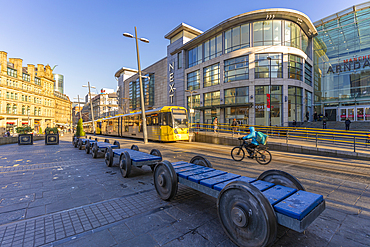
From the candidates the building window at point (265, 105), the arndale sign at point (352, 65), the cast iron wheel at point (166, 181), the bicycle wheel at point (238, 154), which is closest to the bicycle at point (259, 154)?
the bicycle wheel at point (238, 154)

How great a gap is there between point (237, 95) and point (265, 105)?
425 centimetres

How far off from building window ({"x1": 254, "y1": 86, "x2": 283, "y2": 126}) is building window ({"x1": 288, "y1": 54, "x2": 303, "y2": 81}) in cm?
280

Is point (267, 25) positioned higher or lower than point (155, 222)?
higher

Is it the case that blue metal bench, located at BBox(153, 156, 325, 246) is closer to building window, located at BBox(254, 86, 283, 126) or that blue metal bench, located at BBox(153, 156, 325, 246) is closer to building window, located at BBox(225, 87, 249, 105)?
building window, located at BBox(254, 86, 283, 126)

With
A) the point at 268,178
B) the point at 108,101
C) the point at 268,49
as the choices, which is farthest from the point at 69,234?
the point at 108,101

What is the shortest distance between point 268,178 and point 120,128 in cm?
2468

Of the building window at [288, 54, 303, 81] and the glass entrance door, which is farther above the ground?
the building window at [288, 54, 303, 81]

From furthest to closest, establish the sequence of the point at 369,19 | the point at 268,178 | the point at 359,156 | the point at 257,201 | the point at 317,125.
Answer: the point at 369,19 < the point at 317,125 < the point at 359,156 < the point at 268,178 < the point at 257,201

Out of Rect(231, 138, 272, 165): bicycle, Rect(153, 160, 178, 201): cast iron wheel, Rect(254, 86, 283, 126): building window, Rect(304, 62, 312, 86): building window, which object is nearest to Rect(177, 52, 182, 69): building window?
Rect(254, 86, 283, 126): building window

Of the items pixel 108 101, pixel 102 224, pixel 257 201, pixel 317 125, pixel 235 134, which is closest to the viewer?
pixel 257 201

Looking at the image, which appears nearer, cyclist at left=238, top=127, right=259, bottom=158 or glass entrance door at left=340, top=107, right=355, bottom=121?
cyclist at left=238, top=127, right=259, bottom=158

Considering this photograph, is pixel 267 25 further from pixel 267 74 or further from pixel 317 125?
pixel 317 125

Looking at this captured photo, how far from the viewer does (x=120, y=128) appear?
82.7 feet

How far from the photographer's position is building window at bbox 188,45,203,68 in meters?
32.6
